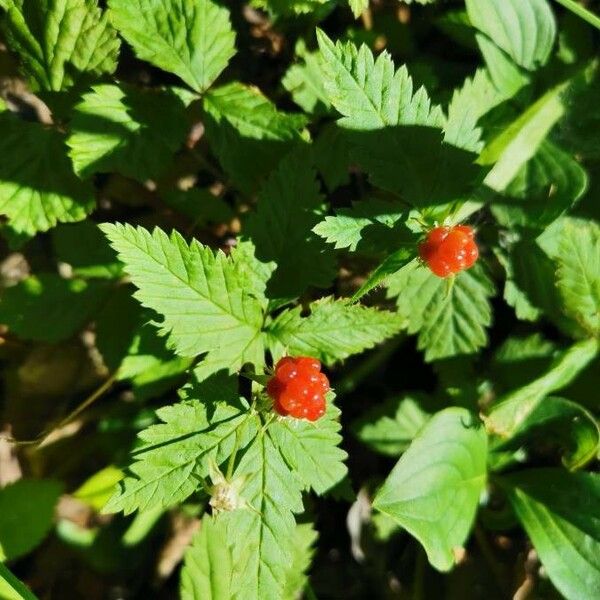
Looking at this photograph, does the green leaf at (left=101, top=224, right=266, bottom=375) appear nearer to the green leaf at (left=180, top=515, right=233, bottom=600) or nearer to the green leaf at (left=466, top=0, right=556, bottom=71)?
the green leaf at (left=180, top=515, right=233, bottom=600)

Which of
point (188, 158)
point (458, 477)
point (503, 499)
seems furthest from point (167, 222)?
point (503, 499)

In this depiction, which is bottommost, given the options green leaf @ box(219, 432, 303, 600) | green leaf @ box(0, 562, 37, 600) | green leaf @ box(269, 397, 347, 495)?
A: green leaf @ box(0, 562, 37, 600)

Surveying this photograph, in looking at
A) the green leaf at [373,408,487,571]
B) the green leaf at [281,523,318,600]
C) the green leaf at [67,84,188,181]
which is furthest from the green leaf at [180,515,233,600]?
the green leaf at [67,84,188,181]

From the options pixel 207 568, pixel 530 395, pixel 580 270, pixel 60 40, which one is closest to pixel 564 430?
pixel 530 395

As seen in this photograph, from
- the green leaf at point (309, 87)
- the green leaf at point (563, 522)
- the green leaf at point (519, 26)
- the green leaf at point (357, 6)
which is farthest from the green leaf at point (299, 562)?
the green leaf at point (519, 26)

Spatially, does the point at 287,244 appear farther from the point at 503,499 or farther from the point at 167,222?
the point at 503,499

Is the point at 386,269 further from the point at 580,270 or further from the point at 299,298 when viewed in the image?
the point at 580,270

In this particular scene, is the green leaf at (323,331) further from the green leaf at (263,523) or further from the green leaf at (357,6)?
the green leaf at (357,6)

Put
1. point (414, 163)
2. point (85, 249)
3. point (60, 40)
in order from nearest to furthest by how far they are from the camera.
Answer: point (414, 163)
point (60, 40)
point (85, 249)
